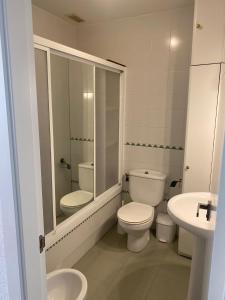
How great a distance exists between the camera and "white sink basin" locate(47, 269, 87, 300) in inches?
61.0

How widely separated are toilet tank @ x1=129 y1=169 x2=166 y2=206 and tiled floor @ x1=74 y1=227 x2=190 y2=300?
18.5 inches

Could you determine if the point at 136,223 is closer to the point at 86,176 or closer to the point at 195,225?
the point at 86,176

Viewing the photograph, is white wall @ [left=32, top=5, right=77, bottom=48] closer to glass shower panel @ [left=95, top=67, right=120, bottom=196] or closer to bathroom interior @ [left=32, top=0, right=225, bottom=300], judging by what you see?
bathroom interior @ [left=32, top=0, right=225, bottom=300]

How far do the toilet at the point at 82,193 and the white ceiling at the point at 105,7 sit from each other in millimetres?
1576

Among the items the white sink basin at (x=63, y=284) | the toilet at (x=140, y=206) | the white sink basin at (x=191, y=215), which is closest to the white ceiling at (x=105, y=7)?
the toilet at (x=140, y=206)

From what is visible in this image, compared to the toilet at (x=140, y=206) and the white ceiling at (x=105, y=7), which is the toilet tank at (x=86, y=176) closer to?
the toilet at (x=140, y=206)

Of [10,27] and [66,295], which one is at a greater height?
[10,27]

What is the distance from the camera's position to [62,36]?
271 centimetres

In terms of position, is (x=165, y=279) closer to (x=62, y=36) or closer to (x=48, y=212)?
(x=48, y=212)

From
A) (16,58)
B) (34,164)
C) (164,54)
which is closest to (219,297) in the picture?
(34,164)

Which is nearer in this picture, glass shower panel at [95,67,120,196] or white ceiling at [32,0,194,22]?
white ceiling at [32,0,194,22]

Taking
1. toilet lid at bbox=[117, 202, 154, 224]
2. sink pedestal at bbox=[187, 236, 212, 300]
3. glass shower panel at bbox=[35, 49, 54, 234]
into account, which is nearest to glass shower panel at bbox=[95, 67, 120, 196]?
toilet lid at bbox=[117, 202, 154, 224]

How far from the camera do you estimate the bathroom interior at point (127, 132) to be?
6.43 ft

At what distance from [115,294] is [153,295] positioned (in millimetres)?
301
